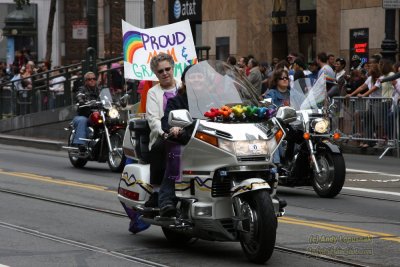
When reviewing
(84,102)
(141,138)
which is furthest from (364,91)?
(141,138)

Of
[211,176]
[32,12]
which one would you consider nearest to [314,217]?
[211,176]

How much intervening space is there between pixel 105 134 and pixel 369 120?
19.0ft

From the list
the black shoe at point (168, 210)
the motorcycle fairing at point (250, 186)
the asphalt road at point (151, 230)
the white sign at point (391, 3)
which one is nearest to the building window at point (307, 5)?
the white sign at point (391, 3)

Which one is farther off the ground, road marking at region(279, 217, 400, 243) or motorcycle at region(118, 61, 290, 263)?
motorcycle at region(118, 61, 290, 263)

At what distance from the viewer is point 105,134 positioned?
18.4 m

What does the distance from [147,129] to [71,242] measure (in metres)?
1.32

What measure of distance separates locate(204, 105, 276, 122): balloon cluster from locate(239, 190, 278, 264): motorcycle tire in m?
0.71

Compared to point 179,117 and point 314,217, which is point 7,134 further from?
point 179,117

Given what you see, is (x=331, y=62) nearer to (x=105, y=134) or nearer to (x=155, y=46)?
(x=105, y=134)

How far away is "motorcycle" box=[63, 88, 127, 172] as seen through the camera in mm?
18156

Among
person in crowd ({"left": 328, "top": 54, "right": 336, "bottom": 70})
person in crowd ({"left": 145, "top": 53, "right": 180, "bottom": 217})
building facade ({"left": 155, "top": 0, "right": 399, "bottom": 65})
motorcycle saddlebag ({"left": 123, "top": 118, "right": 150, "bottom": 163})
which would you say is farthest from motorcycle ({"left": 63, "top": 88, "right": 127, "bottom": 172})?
building facade ({"left": 155, "top": 0, "right": 399, "bottom": 65})

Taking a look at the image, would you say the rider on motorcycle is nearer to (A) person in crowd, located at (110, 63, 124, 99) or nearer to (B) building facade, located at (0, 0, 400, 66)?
(A) person in crowd, located at (110, 63, 124, 99)

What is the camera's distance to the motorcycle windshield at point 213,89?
30.9 ft

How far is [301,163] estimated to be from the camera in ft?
47.9
